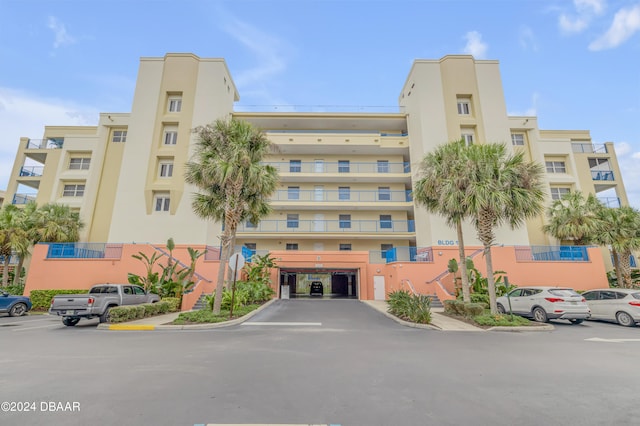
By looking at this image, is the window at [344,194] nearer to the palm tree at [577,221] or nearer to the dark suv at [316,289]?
the dark suv at [316,289]

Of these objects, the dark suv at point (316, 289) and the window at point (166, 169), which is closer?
the window at point (166, 169)

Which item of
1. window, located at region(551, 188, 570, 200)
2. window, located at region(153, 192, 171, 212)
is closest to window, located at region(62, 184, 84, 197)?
window, located at region(153, 192, 171, 212)

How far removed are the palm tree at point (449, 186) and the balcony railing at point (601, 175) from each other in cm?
2529

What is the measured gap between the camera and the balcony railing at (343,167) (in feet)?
92.5

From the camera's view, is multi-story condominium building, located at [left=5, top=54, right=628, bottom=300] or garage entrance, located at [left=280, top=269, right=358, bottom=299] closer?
multi-story condominium building, located at [left=5, top=54, right=628, bottom=300]

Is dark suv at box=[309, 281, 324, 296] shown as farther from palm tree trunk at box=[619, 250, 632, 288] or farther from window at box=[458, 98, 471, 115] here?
palm tree trunk at box=[619, 250, 632, 288]

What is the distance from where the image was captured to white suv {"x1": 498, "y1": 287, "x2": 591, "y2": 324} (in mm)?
11883

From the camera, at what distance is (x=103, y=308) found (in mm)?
11703

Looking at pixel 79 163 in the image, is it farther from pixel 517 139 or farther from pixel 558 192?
pixel 558 192

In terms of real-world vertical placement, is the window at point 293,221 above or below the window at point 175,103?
below

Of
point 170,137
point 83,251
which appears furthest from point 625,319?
point 170,137

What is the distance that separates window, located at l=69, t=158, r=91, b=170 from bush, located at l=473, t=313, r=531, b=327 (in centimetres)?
3532

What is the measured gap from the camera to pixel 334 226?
26.6 metres

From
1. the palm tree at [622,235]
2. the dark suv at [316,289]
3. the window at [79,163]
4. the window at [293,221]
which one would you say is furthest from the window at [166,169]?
the palm tree at [622,235]
